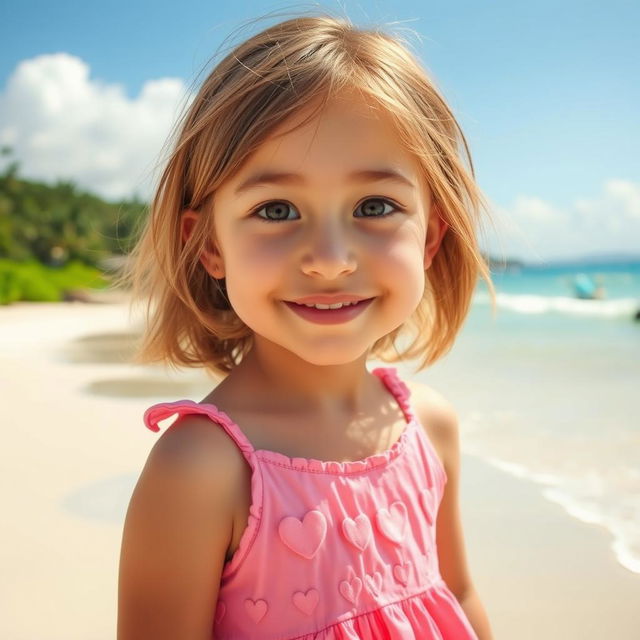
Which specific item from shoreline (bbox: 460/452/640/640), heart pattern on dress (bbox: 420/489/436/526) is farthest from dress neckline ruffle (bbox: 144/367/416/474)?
shoreline (bbox: 460/452/640/640)

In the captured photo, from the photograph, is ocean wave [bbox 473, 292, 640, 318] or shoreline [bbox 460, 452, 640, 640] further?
ocean wave [bbox 473, 292, 640, 318]

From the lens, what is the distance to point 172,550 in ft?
4.25

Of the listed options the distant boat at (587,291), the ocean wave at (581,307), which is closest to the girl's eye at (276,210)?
the ocean wave at (581,307)

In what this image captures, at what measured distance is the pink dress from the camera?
1358 millimetres

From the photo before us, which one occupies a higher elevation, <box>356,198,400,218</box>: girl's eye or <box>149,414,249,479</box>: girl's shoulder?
<box>356,198,400,218</box>: girl's eye

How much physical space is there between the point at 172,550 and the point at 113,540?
1.35 meters

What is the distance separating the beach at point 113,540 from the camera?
2.07 metres

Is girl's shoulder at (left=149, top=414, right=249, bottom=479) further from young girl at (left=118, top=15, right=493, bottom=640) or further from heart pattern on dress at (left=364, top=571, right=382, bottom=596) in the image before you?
heart pattern on dress at (left=364, top=571, right=382, bottom=596)

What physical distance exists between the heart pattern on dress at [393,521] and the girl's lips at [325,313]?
0.40m

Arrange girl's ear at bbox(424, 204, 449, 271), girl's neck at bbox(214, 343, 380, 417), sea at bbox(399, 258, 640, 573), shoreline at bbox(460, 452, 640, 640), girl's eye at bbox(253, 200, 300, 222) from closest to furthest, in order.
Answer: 1. girl's eye at bbox(253, 200, 300, 222)
2. girl's neck at bbox(214, 343, 380, 417)
3. girl's ear at bbox(424, 204, 449, 271)
4. shoreline at bbox(460, 452, 640, 640)
5. sea at bbox(399, 258, 640, 573)

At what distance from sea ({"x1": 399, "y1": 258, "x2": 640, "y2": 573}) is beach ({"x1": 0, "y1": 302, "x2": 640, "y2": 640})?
8 centimetres

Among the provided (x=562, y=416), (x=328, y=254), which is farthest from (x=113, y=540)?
(x=562, y=416)

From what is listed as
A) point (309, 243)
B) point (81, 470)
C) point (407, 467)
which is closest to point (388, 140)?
point (309, 243)

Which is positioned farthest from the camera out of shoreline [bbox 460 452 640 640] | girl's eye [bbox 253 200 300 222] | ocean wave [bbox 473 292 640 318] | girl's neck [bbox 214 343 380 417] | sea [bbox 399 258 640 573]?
A: ocean wave [bbox 473 292 640 318]
